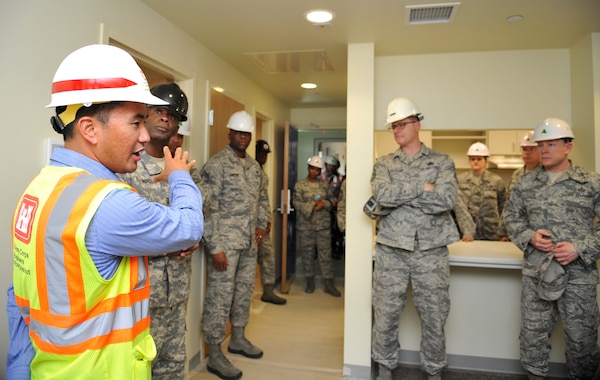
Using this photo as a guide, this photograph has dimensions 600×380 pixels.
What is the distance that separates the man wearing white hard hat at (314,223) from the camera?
187 inches

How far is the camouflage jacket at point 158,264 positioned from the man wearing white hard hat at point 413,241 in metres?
1.26

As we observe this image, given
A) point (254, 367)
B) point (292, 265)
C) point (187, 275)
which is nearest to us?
point (187, 275)

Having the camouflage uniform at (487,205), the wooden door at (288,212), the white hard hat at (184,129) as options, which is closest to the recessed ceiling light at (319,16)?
the white hard hat at (184,129)

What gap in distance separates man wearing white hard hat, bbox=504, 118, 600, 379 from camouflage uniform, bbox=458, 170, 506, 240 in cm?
140

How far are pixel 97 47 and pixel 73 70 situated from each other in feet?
0.27

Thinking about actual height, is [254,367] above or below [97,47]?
below

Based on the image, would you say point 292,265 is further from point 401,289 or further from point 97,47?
point 97,47

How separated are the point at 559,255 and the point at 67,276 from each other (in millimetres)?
2374

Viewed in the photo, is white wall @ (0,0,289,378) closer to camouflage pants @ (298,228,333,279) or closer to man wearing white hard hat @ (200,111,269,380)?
man wearing white hard hat @ (200,111,269,380)

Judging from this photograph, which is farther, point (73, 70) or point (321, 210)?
point (321, 210)

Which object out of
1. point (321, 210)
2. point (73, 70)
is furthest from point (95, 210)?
point (321, 210)

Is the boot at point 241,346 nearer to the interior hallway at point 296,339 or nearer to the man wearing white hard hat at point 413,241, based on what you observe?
the interior hallway at point 296,339

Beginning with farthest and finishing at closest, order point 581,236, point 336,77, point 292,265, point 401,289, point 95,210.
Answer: point 292,265 < point 336,77 < point 401,289 < point 581,236 < point 95,210

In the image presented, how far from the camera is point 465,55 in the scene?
117 inches
